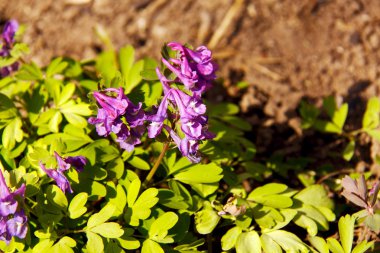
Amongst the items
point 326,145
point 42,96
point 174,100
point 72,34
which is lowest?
point 326,145

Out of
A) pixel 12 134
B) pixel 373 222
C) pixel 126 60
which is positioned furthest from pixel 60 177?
pixel 373 222

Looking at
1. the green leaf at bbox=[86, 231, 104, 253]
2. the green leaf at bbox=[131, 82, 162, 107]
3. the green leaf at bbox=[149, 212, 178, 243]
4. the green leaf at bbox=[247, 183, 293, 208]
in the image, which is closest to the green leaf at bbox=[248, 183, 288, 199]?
the green leaf at bbox=[247, 183, 293, 208]

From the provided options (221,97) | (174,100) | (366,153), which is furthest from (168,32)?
(174,100)

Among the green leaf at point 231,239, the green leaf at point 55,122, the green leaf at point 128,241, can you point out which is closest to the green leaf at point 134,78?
the green leaf at point 55,122

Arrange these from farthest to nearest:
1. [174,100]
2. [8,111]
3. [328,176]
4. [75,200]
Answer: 1. [328,176]
2. [8,111]
3. [75,200]
4. [174,100]

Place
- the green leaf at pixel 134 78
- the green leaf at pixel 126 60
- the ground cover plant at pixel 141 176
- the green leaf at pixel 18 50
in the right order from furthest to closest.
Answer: the green leaf at pixel 126 60 → the green leaf at pixel 134 78 → the green leaf at pixel 18 50 → the ground cover plant at pixel 141 176

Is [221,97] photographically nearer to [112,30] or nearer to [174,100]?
[112,30]

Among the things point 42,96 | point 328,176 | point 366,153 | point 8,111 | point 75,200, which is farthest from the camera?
point 366,153

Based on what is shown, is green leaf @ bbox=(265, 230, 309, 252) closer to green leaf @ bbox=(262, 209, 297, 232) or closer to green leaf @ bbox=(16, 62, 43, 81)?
green leaf @ bbox=(262, 209, 297, 232)

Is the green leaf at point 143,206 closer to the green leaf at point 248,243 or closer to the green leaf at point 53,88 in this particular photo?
the green leaf at point 248,243
